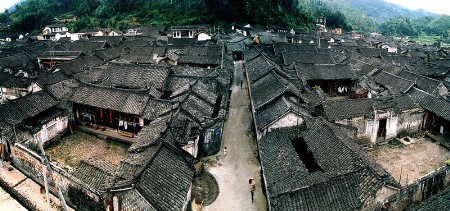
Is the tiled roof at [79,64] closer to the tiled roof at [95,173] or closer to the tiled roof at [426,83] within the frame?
the tiled roof at [95,173]

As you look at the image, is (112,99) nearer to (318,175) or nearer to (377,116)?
(318,175)

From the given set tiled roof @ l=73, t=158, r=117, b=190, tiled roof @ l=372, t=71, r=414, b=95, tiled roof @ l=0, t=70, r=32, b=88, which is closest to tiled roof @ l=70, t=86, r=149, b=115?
tiled roof @ l=73, t=158, r=117, b=190

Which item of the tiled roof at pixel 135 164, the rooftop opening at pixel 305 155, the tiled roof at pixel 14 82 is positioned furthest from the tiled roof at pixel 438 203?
the tiled roof at pixel 14 82

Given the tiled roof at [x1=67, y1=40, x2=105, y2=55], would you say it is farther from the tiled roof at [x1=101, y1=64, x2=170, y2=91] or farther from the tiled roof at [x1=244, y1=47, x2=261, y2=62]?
the tiled roof at [x1=244, y1=47, x2=261, y2=62]

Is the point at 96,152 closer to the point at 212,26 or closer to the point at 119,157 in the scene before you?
the point at 119,157

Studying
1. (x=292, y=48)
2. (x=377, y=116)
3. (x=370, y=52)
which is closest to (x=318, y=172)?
(x=377, y=116)
